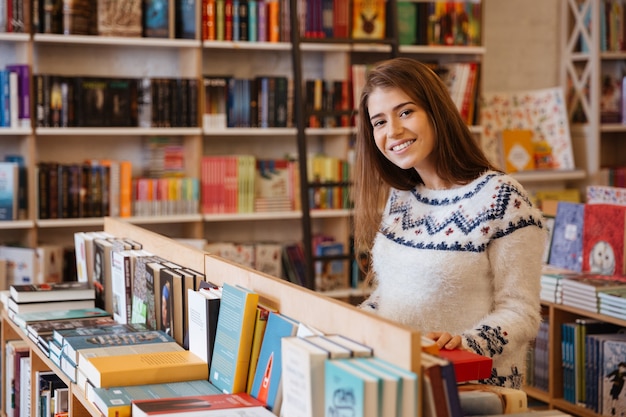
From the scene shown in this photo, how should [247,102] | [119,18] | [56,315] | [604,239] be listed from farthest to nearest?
[247,102]
[119,18]
[604,239]
[56,315]

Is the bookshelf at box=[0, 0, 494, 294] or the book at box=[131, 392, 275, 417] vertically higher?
the bookshelf at box=[0, 0, 494, 294]

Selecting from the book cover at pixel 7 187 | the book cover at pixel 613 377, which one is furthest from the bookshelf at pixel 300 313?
the book cover at pixel 613 377

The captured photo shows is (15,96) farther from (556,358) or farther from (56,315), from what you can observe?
(556,358)

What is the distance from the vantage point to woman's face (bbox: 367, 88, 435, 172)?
6.97 ft

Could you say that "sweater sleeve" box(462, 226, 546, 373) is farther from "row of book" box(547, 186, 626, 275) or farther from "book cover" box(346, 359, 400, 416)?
"row of book" box(547, 186, 626, 275)

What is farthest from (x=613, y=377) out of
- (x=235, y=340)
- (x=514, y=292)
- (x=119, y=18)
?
(x=119, y=18)

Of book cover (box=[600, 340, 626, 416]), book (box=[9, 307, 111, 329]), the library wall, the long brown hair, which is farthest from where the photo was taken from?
the library wall

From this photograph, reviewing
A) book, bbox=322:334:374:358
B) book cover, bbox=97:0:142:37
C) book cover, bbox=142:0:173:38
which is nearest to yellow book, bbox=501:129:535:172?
book cover, bbox=142:0:173:38

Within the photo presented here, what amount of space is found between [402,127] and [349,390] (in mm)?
906

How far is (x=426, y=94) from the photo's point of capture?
6.93 ft

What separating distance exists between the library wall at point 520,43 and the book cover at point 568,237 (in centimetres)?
159

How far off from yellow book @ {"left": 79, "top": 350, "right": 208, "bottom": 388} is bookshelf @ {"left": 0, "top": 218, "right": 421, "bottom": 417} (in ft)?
0.23

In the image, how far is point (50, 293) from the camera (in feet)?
9.36

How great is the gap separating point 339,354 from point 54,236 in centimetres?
351
